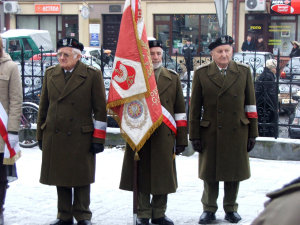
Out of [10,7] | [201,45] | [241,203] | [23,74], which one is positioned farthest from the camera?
[10,7]

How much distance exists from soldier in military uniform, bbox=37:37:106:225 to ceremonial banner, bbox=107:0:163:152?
0.19 meters

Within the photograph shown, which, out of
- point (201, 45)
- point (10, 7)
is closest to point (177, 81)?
point (201, 45)

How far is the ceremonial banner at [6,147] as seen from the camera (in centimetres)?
575

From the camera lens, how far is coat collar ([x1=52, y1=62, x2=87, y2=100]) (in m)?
5.70

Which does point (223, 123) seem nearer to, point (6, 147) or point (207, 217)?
point (207, 217)

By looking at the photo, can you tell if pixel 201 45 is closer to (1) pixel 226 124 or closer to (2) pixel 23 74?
(2) pixel 23 74

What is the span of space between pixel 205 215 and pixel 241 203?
966mm

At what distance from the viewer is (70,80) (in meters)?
5.73

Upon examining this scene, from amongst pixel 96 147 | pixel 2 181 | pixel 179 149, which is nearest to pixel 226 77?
pixel 179 149

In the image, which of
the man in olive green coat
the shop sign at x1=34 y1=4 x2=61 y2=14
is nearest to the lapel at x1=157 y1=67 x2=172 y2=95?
the man in olive green coat

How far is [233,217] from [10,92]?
2.31 m

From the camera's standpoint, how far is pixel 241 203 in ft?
22.5

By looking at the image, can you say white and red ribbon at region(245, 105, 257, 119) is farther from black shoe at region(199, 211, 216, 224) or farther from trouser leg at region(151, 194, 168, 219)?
trouser leg at region(151, 194, 168, 219)

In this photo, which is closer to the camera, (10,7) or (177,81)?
→ (177,81)
